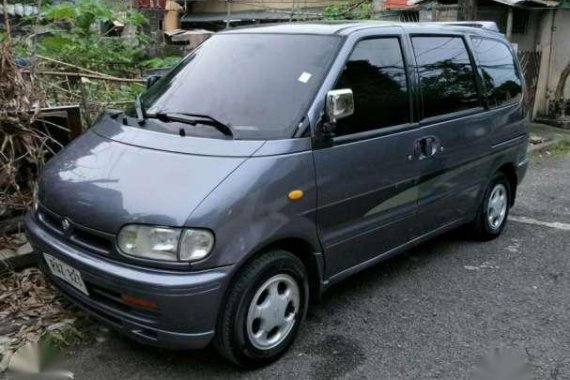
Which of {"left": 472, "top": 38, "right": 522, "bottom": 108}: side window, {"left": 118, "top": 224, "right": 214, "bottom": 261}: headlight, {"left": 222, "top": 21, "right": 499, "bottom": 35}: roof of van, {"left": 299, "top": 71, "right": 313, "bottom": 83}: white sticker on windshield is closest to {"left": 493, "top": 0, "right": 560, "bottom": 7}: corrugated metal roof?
{"left": 472, "top": 38, "right": 522, "bottom": 108}: side window

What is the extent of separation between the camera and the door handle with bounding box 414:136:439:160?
4.00m

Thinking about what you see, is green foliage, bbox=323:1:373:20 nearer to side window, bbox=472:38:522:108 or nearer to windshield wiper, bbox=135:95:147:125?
side window, bbox=472:38:522:108

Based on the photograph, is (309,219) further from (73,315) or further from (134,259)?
(73,315)

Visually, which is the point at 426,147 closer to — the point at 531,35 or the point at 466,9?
the point at 466,9

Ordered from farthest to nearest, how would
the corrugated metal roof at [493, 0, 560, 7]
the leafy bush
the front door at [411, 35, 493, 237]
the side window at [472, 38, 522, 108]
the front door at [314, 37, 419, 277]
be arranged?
the corrugated metal roof at [493, 0, 560, 7], the leafy bush, the side window at [472, 38, 522, 108], the front door at [411, 35, 493, 237], the front door at [314, 37, 419, 277]

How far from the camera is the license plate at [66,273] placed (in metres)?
3.06

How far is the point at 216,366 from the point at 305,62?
1.83 m

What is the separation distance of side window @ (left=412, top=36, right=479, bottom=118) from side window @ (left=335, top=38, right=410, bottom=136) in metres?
0.24

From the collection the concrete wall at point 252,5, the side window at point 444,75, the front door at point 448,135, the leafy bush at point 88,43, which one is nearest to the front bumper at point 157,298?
the front door at point 448,135

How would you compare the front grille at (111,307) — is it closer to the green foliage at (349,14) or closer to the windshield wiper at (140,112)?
the windshield wiper at (140,112)

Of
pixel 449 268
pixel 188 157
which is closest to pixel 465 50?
pixel 449 268

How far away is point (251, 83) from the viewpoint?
3.57 m

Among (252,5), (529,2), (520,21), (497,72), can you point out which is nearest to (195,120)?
(497,72)

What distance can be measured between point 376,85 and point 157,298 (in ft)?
6.36
